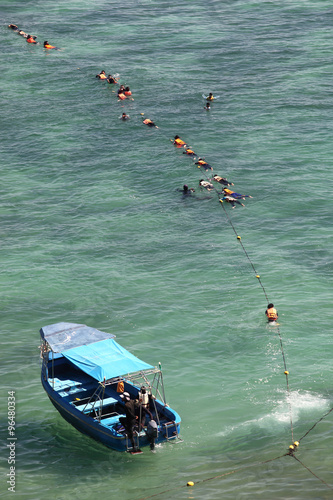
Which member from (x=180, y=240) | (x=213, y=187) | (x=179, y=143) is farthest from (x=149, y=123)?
(x=180, y=240)

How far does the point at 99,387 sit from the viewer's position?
2309 centimetres

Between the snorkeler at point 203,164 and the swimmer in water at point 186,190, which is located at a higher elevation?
the snorkeler at point 203,164

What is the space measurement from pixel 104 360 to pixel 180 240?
1474 centimetres

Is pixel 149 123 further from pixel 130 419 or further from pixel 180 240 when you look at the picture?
pixel 130 419

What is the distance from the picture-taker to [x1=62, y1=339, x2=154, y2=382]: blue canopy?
22438 millimetres

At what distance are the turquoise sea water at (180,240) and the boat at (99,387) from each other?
891mm

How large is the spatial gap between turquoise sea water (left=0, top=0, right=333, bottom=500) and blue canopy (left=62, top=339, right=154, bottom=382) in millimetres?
2438

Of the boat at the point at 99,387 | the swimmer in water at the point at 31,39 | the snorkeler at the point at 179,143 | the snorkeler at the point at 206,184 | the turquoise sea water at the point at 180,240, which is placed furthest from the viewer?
the swimmer in water at the point at 31,39

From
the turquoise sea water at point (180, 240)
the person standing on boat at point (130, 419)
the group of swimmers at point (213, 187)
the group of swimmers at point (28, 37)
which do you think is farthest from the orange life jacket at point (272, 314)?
the group of swimmers at point (28, 37)

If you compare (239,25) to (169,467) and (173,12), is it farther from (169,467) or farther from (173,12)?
(169,467)

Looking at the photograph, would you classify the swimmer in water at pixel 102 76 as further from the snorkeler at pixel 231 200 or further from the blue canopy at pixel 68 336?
the blue canopy at pixel 68 336

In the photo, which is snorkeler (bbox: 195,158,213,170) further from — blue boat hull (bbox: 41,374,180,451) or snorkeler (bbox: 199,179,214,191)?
blue boat hull (bbox: 41,374,180,451)

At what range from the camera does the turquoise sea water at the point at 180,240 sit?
21.9 m

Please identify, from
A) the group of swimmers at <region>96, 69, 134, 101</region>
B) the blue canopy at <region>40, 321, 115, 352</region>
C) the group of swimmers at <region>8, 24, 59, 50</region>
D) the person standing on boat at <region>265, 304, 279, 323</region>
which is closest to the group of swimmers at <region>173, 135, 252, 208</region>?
the person standing on boat at <region>265, 304, 279, 323</region>
